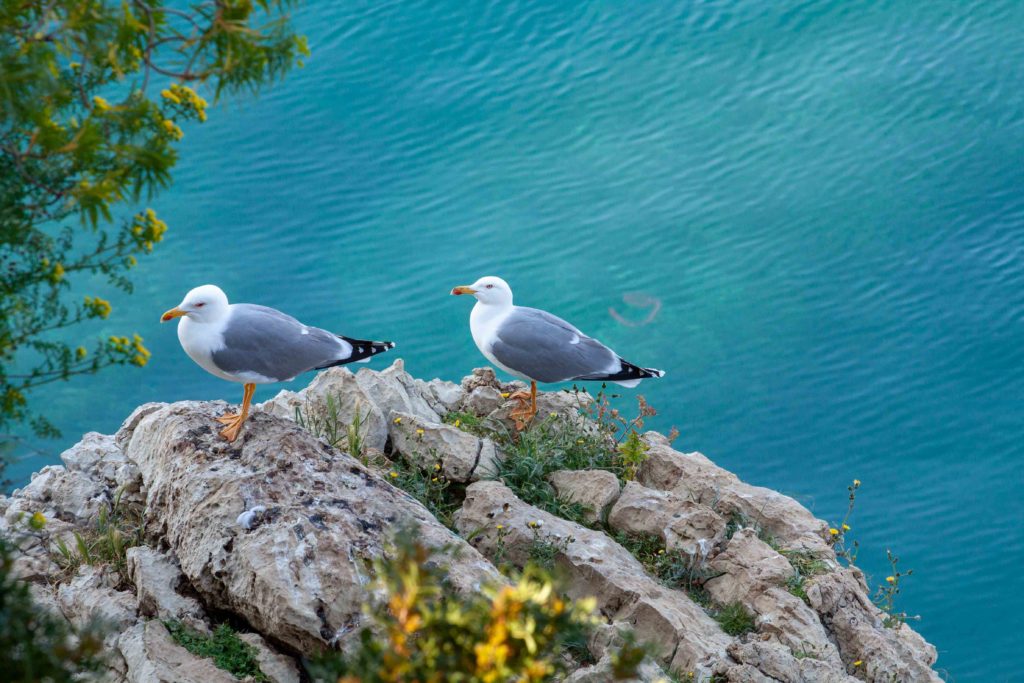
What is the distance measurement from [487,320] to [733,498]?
182 centimetres

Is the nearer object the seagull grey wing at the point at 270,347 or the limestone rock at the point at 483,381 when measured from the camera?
the seagull grey wing at the point at 270,347

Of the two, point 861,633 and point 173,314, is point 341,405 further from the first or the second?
point 861,633

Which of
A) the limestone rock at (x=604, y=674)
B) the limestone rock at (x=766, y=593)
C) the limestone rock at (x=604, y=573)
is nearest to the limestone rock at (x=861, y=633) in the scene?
the limestone rock at (x=766, y=593)

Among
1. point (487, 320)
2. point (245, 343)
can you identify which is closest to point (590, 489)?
point (487, 320)

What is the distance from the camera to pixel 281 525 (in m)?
A: 4.63

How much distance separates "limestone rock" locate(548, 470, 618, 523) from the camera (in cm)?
608

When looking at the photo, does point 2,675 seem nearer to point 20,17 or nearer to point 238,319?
point 20,17

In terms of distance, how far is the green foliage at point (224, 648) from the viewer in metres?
4.51

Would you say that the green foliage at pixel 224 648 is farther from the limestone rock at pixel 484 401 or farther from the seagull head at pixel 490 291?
the limestone rock at pixel 484 401

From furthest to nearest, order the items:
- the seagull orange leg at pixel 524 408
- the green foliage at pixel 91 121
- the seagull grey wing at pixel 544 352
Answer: the seagull orange leg at pixel 524 408 → the seagull grey wing at pixel 544 352 → the green foliage at pixel 91 121

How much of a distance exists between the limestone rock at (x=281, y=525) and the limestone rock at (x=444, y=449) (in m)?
0.88

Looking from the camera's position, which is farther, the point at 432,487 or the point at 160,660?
the point at 432,487

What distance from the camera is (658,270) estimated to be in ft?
36.9

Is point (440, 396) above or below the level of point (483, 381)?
below
